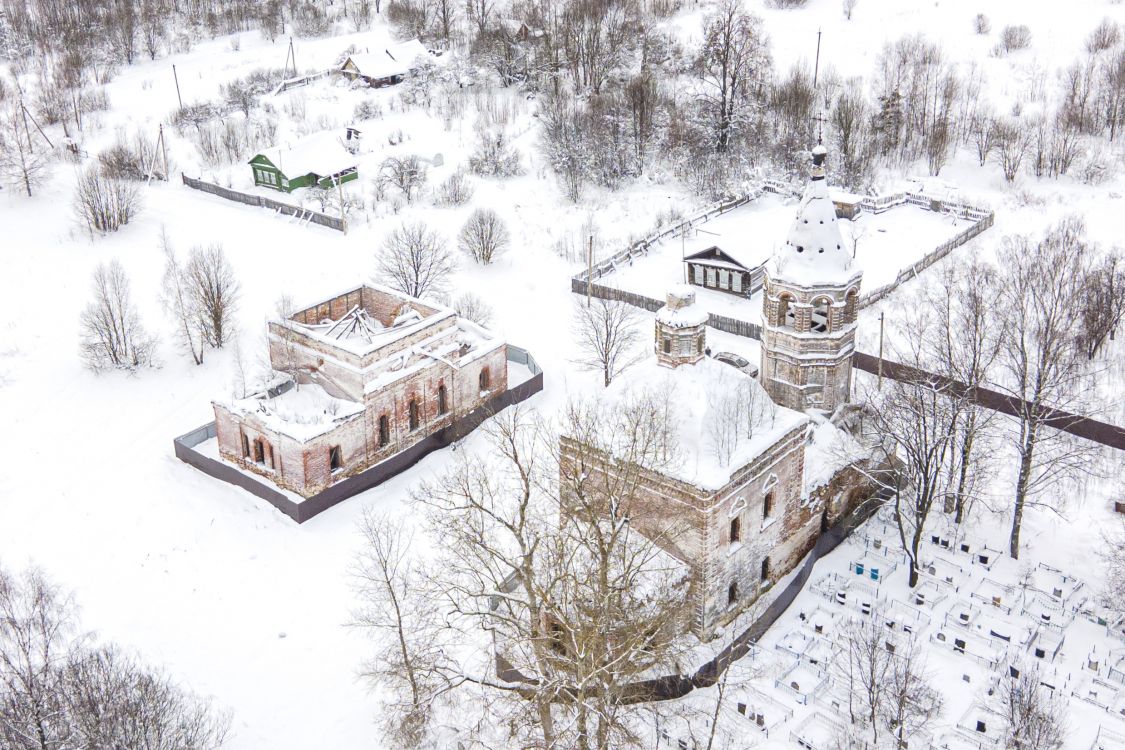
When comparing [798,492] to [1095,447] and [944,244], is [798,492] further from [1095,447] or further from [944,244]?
[944,244]

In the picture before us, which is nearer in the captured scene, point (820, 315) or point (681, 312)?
point (681, 312)

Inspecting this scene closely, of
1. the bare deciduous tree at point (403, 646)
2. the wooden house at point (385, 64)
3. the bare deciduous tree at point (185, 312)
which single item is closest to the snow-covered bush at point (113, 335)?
the bare deciduous tree at point (185, 312)

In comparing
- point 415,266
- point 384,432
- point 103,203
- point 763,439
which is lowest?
point 384,432

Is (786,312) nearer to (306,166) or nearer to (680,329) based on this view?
(680,329)

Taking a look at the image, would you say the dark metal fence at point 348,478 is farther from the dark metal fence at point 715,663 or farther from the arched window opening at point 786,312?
the arched window opening at point 786,312

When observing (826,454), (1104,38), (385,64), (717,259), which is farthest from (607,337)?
(1104,38)

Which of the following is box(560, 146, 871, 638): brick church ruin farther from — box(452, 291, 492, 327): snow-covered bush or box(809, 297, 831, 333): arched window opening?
box(452, 291, 492, 327): snow-covered bush

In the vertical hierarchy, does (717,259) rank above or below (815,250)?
below

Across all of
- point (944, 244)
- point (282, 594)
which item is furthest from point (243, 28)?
point (282, 594)
